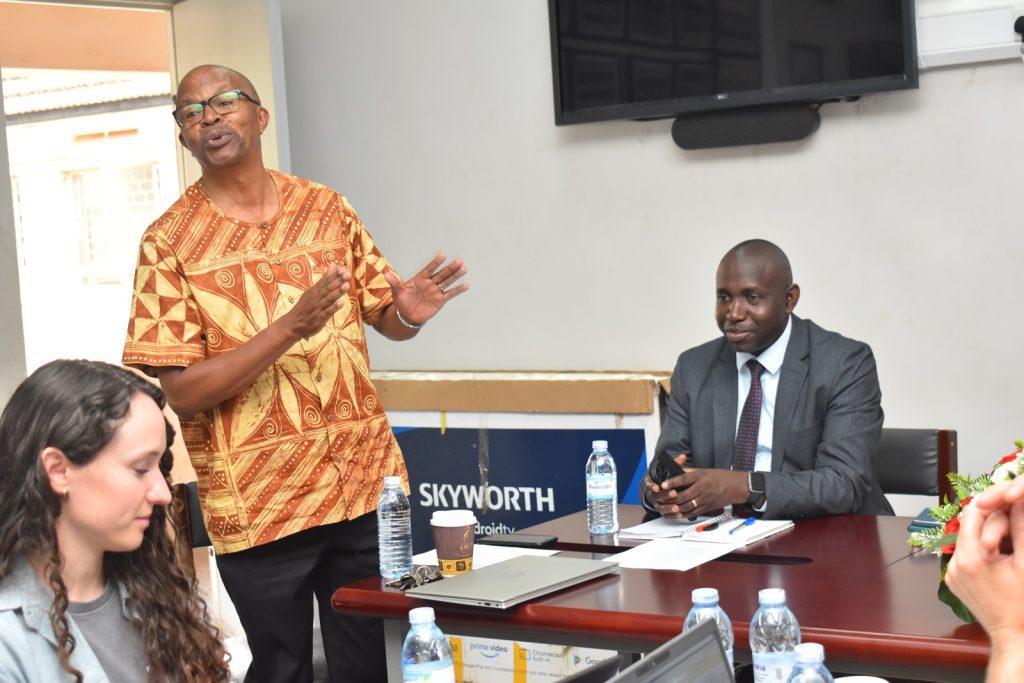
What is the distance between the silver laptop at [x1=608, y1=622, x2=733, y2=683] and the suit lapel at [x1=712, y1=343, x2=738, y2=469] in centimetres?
177

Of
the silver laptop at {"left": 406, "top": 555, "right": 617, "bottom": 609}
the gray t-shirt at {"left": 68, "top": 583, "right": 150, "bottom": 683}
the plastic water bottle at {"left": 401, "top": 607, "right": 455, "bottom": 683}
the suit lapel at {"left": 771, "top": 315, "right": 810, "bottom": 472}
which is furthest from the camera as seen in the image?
the suit lapel at {"left": 771, "top": 315, "right": 810, "bottom": 472}

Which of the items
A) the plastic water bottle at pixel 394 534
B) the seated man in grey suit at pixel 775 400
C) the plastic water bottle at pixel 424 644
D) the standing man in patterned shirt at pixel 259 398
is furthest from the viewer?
the seated man in grey suit at pixel 775 400

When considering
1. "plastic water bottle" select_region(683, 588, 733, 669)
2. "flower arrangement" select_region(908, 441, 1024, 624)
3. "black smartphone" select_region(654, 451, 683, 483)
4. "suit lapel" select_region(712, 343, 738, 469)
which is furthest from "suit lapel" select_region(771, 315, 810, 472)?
"plastic water bottle" select_region(683, 588, 733, 669)

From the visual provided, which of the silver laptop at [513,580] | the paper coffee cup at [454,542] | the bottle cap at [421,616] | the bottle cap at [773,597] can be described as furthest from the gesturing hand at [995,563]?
the paper coffee cup at [454,542]

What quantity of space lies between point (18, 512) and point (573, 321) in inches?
121

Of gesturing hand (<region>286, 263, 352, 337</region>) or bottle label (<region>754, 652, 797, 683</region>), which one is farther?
gesturing hand (<region>286, 263, 352, 337</region>)

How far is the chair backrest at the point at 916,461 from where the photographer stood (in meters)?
3.12

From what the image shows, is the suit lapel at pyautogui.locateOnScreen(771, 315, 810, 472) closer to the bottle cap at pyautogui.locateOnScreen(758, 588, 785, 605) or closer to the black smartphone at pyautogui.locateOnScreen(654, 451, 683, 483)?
the black smartphone at pyautogui.locateOnScreen(654, 451, 683, 483)

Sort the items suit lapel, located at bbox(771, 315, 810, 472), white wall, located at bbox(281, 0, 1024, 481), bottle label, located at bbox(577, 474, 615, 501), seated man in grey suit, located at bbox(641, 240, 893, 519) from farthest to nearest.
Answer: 1. white wall, located at bbox(281, 0, 1024, 481)
2. suit lapel, located at bbox(771, 315, 810, 472)
3. seated man in grey suit, located at bbox(641, 240, 893, 519)
4. bottle label, located at bbox(577, 474, 615, 501)

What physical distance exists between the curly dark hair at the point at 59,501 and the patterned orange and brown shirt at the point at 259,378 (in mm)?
768

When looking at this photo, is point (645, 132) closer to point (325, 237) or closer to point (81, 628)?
point (325, 237)

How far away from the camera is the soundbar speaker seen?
13.3 feet

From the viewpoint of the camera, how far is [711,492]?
276 cm

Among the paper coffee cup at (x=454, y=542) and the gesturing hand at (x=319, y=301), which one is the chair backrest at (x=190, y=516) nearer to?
the gesturing hand at (x=319, y=301)
